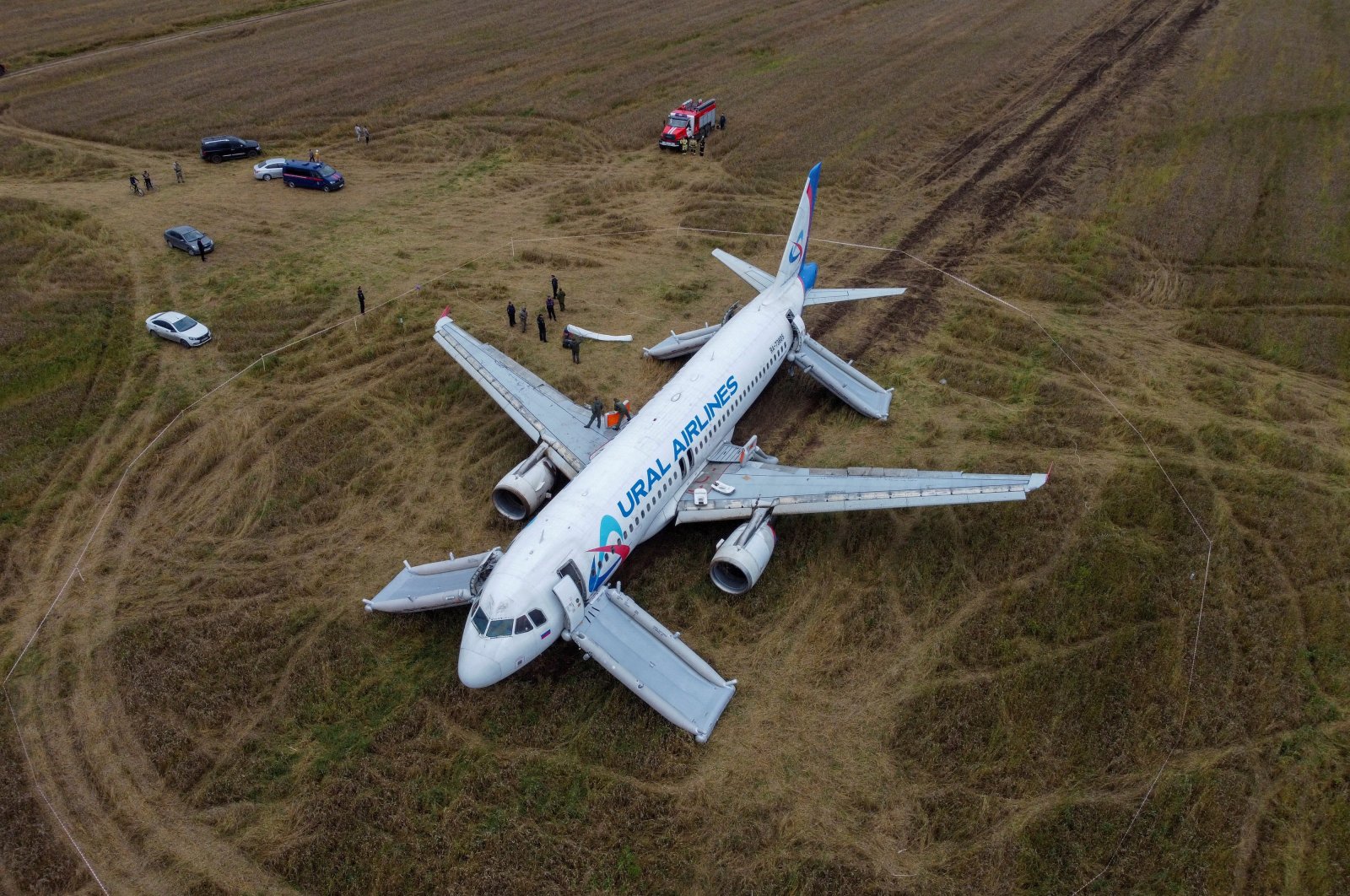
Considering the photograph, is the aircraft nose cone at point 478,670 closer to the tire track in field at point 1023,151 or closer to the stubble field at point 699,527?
the stubble field at point 699,527

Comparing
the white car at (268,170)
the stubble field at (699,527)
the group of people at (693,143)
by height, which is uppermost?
the group of people at (693,143)

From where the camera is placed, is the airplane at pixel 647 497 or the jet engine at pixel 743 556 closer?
the airplane at pixel 647 497

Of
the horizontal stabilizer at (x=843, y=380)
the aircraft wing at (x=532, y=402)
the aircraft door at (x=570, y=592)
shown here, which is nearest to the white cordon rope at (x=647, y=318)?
the horizontal stabilizer at (x=843, y=380)

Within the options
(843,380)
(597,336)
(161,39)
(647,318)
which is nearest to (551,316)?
(597,336)

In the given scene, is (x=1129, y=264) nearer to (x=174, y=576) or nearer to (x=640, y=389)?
(x=640, y=389)

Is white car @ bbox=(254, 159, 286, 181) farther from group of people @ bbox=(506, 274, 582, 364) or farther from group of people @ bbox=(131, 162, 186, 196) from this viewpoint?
group of people @ bbox=(506, 274, 582, 364)

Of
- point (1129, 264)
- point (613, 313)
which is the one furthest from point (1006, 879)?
point (1129, 264)
